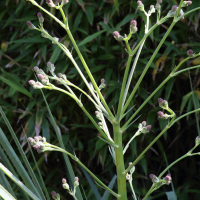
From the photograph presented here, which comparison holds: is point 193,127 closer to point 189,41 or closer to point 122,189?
point 189,41

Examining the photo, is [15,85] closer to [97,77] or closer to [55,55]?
[55,55]

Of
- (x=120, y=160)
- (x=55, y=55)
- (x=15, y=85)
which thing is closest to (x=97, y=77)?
(x=55, y=55)

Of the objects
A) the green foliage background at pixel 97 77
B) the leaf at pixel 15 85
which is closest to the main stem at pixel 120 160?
the green foliage background at pixel 97 77

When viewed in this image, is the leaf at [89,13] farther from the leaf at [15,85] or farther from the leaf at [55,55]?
the leaf at [15,85]

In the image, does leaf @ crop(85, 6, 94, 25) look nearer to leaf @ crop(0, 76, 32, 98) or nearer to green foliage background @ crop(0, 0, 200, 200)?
green foliage background @ crop(0, 0, 200, 200)

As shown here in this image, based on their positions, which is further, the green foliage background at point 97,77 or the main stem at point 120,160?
the green foliage background at point 97,77

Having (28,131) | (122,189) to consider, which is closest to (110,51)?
(28,131)

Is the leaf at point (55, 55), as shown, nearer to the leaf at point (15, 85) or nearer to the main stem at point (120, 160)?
the leaf at point (15, 85)

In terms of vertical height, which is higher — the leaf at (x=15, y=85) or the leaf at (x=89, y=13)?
the leaf at (x=89, y=13)
